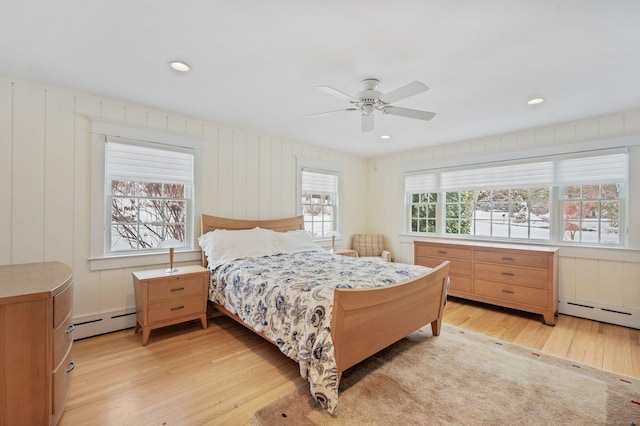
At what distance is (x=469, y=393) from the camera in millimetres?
2041

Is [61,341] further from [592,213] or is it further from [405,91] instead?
[592,213]

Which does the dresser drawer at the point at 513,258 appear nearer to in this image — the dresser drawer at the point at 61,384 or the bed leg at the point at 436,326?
the bed leg at the point at 436,326

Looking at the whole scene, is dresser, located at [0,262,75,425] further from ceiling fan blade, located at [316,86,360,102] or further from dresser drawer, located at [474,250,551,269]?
dresser drawer, located at [474,250,551,269]

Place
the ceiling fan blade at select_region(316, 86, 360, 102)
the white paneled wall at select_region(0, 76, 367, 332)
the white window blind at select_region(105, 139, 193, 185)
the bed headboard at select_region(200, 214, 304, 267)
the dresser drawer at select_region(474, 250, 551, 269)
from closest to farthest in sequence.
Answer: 1. the ceiling fan blade at select_region(316, 86, 360, 102)
2. the white paneled wall at select_region(0, 76, 367, 332)
3. the white window blind at select_region(105, 139, 193, 185)
4. the dresser drawer at select_region(474, 250, 551, 269)
5. the bed headboard at select_region(200, 214, 304, 267)

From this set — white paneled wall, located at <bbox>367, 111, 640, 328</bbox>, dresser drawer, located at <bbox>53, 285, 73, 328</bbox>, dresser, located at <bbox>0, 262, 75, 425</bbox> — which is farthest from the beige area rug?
white paneled wall, located at <bbox>367, 111, 640, 328</bbox>

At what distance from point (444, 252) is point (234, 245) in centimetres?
305

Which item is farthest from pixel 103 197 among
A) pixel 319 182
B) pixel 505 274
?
pixel 505 274

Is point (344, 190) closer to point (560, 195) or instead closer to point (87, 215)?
point (560, 195)

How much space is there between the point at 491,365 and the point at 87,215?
4084 mm

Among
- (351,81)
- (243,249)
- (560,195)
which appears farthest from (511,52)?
(243,249)

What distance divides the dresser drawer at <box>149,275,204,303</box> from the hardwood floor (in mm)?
443

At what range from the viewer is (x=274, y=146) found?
4395mm

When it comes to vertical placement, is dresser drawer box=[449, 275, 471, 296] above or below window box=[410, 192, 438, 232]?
below

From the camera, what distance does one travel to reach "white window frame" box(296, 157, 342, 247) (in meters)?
4.69
